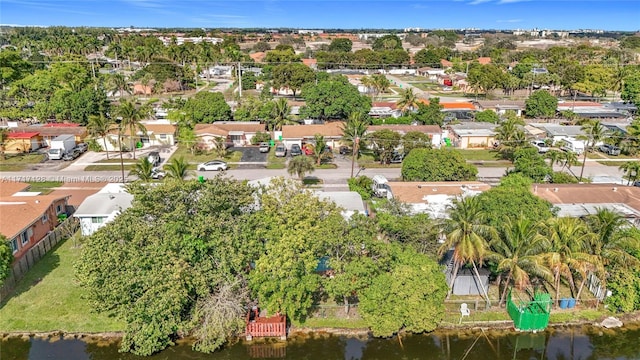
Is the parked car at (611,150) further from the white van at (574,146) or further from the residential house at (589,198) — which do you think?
the residential house at (589,198)

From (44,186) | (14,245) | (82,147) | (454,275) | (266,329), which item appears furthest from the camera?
(82,147)

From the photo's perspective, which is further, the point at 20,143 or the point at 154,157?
the point at 20,143

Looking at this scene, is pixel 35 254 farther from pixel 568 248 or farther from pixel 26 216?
pixel 568 248

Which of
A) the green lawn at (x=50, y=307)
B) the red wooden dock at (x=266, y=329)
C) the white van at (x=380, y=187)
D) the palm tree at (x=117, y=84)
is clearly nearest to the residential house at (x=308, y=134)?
the white van at (x=380, y=187)

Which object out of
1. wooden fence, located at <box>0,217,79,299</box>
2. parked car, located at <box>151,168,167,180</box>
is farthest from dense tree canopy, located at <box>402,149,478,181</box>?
wooden fence, located at <box>0,217,79,299</box>

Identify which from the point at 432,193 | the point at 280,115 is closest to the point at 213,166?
the point at 280,115

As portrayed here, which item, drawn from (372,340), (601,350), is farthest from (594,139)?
(372,340)
